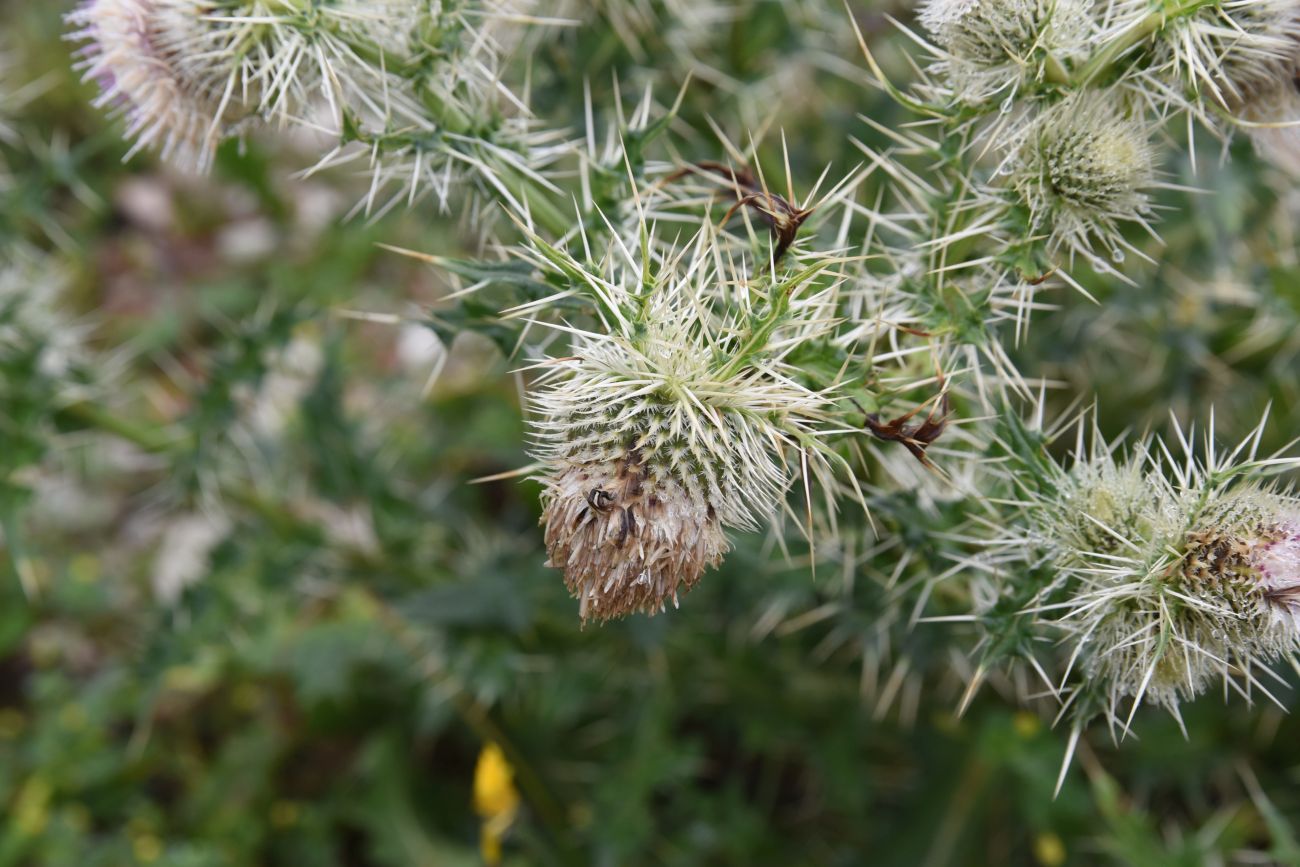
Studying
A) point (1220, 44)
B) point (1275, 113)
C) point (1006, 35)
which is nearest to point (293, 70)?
point (1006, 35)

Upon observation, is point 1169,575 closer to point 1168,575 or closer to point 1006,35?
point 1168,575

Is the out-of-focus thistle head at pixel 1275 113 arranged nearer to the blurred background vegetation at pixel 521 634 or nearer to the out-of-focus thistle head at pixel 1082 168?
the out-of-focus thistle head at pixel 1082 168

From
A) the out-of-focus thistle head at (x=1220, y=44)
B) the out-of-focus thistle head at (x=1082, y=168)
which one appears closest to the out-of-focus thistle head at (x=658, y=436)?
the out-of-focus thistle head at (x=1082, y=168)

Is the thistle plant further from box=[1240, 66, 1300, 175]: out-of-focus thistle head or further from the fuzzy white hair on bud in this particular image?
box=[1240, 66, 1300, 175]: out-of-focus thistle head

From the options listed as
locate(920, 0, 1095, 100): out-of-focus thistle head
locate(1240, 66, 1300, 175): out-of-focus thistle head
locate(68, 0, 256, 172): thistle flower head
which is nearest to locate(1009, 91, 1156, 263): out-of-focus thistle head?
locate(920, 0, 1095, 100): out-of-focus thistle head

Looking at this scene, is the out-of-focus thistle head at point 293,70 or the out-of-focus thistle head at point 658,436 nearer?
the out-of-focus thistle head at point 658,436

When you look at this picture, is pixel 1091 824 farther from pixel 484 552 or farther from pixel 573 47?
pixel 573 47
